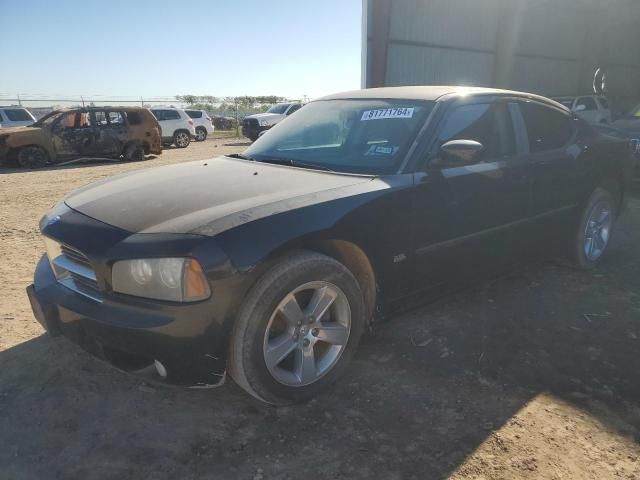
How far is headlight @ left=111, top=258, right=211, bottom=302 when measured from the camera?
1.94m

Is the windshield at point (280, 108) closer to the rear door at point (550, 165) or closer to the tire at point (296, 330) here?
the rear door at point (550, 165)

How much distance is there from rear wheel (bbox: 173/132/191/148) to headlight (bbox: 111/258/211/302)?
692 inches

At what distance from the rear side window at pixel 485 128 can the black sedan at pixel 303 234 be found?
0.01m

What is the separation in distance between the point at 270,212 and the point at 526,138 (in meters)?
2.28

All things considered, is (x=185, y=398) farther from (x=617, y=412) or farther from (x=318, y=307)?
(x=617, y=412)

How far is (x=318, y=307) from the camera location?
2.36 m

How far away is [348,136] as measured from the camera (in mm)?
3107

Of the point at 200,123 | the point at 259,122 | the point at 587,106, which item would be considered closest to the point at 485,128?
the point at 587,106

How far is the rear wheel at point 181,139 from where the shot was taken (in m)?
18.4

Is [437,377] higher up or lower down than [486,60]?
lower down

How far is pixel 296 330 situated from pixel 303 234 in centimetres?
50

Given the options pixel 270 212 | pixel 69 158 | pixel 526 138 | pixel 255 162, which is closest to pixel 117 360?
A: pixel 270 212

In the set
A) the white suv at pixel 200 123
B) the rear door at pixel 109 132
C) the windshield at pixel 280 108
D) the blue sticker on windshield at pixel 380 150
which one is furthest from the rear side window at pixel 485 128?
the white suv at pixel 200 123

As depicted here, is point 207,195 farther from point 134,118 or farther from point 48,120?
point 48,120
